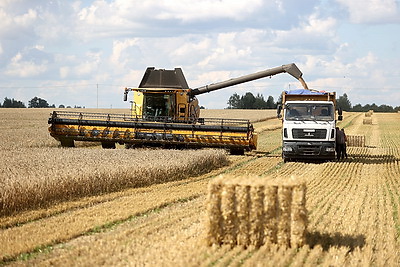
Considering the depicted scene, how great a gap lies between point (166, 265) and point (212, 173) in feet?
36.5

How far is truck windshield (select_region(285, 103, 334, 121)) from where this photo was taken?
70.2ft

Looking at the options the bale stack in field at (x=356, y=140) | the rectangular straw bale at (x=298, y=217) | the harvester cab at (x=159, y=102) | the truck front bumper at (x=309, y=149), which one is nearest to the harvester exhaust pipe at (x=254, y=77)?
the harvester cab at (x=159, y=102)

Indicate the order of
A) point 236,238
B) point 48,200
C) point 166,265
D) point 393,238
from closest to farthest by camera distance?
point 166,265 → point 236,238 → point 393,238 → point 48,200

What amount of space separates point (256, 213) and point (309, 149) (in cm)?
1319

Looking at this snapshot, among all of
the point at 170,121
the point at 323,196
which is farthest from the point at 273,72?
the point at 323,196

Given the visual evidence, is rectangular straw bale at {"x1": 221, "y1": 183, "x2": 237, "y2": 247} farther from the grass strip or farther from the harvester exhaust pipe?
the harvester exhaust pipe

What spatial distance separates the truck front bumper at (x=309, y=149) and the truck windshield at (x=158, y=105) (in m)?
5.76

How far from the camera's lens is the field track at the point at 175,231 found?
7.94 meters

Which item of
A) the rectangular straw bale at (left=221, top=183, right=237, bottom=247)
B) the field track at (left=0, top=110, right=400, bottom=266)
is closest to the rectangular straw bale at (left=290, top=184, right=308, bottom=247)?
the field track at (left=0, top=110, right=400, bottom=266)

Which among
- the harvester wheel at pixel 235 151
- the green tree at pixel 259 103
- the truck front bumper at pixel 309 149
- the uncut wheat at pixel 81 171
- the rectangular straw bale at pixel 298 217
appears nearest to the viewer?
the rectangular straw bale at pixel 298 217

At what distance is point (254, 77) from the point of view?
2581 centimetres

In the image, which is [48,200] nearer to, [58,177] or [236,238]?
[58,177]

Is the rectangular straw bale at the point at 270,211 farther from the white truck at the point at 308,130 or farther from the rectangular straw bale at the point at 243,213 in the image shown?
the white truck at the point at 308,130

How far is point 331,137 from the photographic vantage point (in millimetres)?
21094
